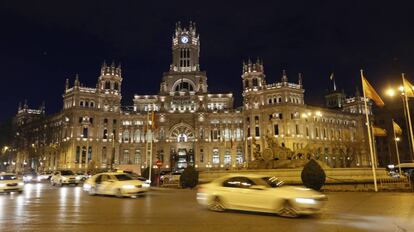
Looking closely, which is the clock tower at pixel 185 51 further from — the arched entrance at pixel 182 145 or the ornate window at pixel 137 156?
the ornate window at pixel 137 156

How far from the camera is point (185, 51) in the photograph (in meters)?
116

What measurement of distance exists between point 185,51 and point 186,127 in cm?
3043

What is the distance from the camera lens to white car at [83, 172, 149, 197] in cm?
2264

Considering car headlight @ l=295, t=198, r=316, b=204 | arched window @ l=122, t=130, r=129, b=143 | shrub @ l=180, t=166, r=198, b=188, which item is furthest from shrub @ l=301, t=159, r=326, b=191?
arched window @ l=122, t=130, r=129, b=143

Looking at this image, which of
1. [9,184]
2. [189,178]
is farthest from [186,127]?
[9,184]

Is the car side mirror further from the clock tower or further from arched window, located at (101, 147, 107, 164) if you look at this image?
the clock tower

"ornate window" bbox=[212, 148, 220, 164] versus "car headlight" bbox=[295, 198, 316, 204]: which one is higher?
"ornate window" bbox=[212, 148, 220, 164]

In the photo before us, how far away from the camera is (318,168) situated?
26.2 m

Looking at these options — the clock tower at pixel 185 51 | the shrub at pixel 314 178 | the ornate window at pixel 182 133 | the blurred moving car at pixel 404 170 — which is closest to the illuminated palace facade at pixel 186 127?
the ornate window at pixel 182 133

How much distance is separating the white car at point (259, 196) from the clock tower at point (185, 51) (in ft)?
320

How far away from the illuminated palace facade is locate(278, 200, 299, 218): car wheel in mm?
73351

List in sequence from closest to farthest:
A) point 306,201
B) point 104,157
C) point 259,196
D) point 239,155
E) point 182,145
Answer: point 306,201, point 259,196, point 104,157, point 239,155, point 182,145

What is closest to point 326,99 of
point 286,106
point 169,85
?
point 286,106

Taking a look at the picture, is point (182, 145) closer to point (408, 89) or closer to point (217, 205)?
point (408, 89)
